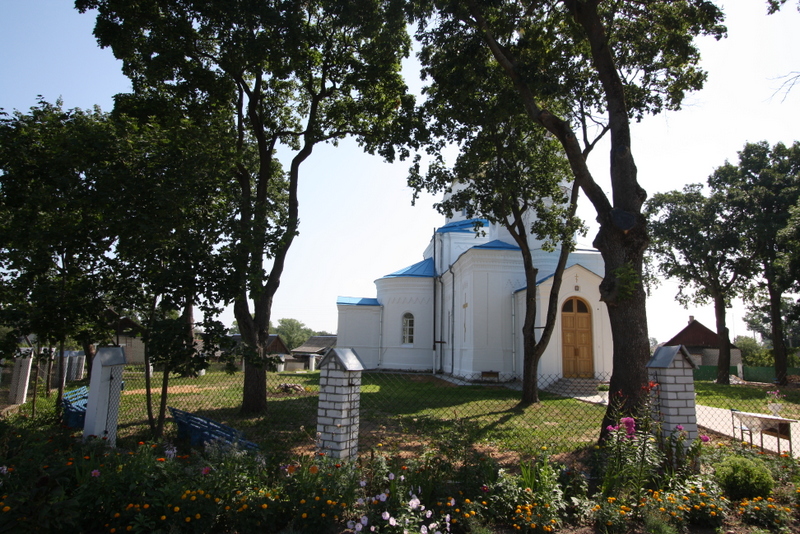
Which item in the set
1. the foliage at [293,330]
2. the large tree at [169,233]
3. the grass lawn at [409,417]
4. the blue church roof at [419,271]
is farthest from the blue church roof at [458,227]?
the foliage at [293,330]

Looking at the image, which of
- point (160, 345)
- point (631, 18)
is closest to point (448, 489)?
point (160, 345)

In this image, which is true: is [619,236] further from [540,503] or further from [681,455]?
[540,503]

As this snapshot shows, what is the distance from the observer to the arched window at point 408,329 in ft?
83.5

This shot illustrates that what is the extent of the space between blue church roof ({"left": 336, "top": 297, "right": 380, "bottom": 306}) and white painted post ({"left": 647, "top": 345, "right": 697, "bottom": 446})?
69.1ft

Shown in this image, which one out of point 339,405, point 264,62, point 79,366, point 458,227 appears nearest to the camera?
point 339,405

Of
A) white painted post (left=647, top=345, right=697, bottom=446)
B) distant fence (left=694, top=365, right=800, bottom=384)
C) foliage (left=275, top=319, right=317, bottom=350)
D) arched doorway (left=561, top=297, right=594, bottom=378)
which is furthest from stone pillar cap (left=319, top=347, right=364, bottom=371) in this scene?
foliage (left=275, top=319, right=317, bottom=350)

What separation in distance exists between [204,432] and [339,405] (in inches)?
104

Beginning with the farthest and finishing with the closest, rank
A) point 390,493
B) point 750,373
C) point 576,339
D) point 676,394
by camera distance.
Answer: point 750,373, point 576,339, point 676,394, point 390,493

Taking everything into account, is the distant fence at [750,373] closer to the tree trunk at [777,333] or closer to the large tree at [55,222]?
the tree trunk at [777,333]

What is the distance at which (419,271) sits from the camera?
87.2 ft

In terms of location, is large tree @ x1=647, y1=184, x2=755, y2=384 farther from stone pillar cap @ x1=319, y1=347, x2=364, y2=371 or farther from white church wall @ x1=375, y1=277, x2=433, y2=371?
stone pillar cap @ x1=319, y1=347, x2=364, y2=371

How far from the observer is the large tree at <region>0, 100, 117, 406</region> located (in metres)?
7.14

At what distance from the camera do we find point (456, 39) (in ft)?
34.6

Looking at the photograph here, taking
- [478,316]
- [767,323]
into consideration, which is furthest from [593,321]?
[767,323]
